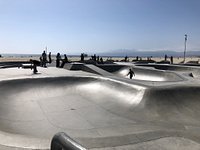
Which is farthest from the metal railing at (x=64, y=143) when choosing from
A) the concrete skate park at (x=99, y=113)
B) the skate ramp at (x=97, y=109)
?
the skate ramp at (x=97, y=109)

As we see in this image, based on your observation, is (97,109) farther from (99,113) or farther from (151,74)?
(151,74)

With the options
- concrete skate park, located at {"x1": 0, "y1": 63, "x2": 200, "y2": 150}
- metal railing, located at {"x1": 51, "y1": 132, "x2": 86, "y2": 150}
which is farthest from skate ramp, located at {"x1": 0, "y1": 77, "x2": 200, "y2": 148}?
metal railing, located at {"x1": 51, "y1": 132, "x2": 86, "y2": 150}

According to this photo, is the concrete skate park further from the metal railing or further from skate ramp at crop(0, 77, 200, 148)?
the metal railing

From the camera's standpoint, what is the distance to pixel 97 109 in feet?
35.4

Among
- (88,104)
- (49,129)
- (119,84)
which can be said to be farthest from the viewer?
(119,84)

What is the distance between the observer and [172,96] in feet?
35.4

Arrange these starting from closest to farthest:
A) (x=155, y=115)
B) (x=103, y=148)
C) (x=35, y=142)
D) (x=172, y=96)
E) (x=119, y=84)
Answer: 1. (x=103, y=148)
2. (x=35, y=142)
3. (x=155, y=115)
4. (x=172, y=96)
5. (x=119, y=84)

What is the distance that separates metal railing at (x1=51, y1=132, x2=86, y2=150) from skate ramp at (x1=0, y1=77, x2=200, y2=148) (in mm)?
2576

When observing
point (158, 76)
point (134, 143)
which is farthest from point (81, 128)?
point (158, 76)

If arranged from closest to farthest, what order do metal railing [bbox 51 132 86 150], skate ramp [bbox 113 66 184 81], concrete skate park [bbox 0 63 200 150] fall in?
metal railing [bbox 51 132 86 150], concrete skate park [bbox 0 63 200 150], skate ramp [bbox 113 66 184 81]

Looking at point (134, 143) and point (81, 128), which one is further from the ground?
point (134, 143)

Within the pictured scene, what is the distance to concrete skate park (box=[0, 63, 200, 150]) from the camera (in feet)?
16.4

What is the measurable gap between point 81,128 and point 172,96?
16.3ft

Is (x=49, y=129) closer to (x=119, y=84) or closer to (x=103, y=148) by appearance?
(x=103, y=148)
